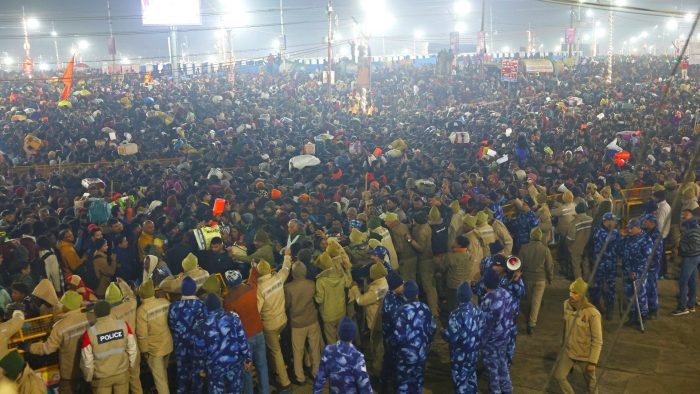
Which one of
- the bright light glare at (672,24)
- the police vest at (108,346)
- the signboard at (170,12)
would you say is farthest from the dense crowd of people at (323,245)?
the bright light glare at (672,24)

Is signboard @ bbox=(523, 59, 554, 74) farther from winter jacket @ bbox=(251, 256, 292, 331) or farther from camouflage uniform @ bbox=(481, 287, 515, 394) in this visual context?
winter jacket @ bbox=(251, 256, 292, 331)

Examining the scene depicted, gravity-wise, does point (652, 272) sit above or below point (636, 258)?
below

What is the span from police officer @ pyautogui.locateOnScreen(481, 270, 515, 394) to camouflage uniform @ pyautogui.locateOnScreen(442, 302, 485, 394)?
0.96ft

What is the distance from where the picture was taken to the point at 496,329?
786 cm

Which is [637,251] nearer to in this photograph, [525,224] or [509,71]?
[525,224]

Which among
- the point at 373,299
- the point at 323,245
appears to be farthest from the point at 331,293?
the point at 323,245

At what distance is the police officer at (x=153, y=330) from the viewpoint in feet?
25.5

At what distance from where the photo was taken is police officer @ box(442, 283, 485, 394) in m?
7.41

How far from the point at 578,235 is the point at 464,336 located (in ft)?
17.2

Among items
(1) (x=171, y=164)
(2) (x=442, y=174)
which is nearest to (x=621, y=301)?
Result: (2) (x=442, y=174)

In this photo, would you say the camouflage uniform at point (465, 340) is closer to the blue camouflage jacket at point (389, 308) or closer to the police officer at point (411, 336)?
the police officer at point (411, 336)

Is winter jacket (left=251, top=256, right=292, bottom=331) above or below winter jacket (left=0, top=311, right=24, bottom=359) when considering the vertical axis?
below

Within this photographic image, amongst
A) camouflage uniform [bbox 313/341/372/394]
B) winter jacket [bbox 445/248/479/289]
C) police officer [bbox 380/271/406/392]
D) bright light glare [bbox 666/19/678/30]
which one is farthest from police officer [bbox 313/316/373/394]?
bright light glare [bbox 666/19/678/30]

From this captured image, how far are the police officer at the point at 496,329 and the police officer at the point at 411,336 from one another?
2.57ft
